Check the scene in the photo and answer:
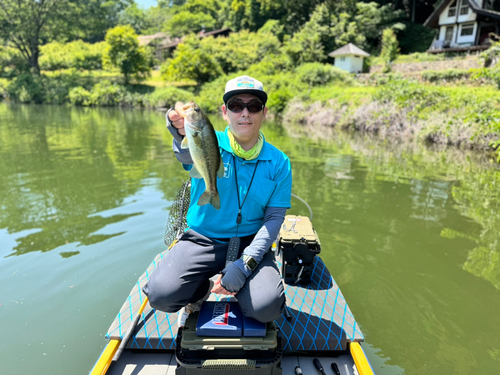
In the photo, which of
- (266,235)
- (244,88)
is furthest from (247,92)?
(266,235)

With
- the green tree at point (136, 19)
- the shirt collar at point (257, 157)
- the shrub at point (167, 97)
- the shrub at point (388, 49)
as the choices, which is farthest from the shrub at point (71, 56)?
the shirt collar at point (257, 157)

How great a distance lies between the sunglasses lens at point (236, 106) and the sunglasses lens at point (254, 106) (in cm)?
6

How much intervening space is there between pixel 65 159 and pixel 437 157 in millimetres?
13608

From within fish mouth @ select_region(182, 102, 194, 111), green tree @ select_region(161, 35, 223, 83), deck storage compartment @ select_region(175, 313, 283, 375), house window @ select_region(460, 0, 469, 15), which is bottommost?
deck storage compartment @ select_region(175, 313, 283, 375)

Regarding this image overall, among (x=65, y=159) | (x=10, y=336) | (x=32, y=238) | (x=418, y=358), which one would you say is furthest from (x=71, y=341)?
(x=65, y=159)

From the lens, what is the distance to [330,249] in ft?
18.9

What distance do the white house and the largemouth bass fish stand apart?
125 ft

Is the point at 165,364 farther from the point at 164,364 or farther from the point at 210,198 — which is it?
the point at 210,198

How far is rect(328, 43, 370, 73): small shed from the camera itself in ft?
113

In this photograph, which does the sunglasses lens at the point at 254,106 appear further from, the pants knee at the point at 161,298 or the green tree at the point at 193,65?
the green tree at the point at 193,65

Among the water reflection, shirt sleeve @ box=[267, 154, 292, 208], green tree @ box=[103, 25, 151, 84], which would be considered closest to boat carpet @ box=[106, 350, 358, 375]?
shirt sleeve @ box=[267, 154, 292, 208]

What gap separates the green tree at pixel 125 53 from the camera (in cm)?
4062

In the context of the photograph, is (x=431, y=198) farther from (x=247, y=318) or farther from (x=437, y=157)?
(x=247, y=318)

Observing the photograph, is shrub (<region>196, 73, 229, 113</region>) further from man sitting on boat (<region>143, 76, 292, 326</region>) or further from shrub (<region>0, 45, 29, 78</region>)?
man sitting on boat (<region>143, 76, 292, 326</region>)
